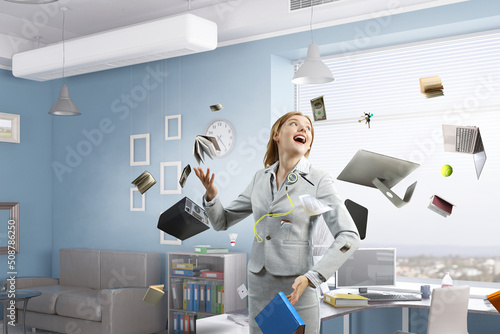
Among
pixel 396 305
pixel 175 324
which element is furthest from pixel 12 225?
pixel 396 305

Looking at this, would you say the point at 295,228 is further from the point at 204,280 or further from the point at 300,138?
the point at 204,280

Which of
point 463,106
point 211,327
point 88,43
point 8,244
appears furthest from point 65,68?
point 463,106

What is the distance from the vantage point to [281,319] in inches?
62.3

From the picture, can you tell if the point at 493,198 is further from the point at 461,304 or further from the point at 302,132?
the point at 302,132

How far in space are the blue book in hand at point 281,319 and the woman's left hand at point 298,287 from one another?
74mm

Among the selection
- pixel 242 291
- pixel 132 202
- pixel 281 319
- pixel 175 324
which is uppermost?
pixel 132 202

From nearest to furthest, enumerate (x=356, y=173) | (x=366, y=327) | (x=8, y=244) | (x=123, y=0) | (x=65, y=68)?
(x=356, y=173)
(x=366, y=327)
(x=123, y=0)
(x=65, y=68)
(x=8, y=244)

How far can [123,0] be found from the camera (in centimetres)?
550

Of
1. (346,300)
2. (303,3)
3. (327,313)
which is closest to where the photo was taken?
(327,313)

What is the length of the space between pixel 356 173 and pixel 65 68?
4452 millimetres

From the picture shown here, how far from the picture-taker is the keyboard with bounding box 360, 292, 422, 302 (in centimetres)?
430

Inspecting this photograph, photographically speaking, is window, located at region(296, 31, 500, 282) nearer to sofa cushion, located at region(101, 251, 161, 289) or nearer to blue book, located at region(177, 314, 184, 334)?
blue book, located at region(177, 314, 184, 334)

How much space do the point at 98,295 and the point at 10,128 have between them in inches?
100

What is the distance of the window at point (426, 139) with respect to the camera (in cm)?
471
